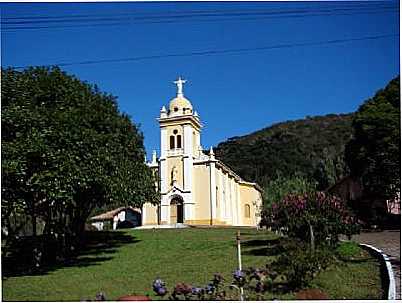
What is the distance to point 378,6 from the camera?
16.8 feet

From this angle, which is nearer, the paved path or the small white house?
the paved path

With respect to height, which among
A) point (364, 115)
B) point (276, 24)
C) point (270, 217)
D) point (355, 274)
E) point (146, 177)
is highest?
point (276, 24)

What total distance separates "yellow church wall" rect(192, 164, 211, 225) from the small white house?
71 cm

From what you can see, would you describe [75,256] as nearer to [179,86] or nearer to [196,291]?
[179,86]

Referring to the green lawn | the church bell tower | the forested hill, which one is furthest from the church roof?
the green lawn

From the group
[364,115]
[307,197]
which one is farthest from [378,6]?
[307,197]

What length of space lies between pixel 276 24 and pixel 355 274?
221 cm

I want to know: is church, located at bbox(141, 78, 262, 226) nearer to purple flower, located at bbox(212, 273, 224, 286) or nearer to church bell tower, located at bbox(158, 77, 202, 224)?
church bell tower, located at bbox(158, 77, 202, 224)

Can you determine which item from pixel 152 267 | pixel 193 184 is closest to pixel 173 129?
pixel 193 184

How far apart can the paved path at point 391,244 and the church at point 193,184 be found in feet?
3.93

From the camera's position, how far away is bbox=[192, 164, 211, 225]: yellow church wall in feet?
19.8

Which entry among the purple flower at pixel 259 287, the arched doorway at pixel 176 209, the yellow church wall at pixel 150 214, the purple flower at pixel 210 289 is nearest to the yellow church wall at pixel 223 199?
the arched doorway at pixel 176 209

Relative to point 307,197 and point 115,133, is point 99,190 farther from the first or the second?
point 307,197

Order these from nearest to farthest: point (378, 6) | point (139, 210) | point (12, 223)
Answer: point (378, 6) → point (139, 210) → point (12, 223)
